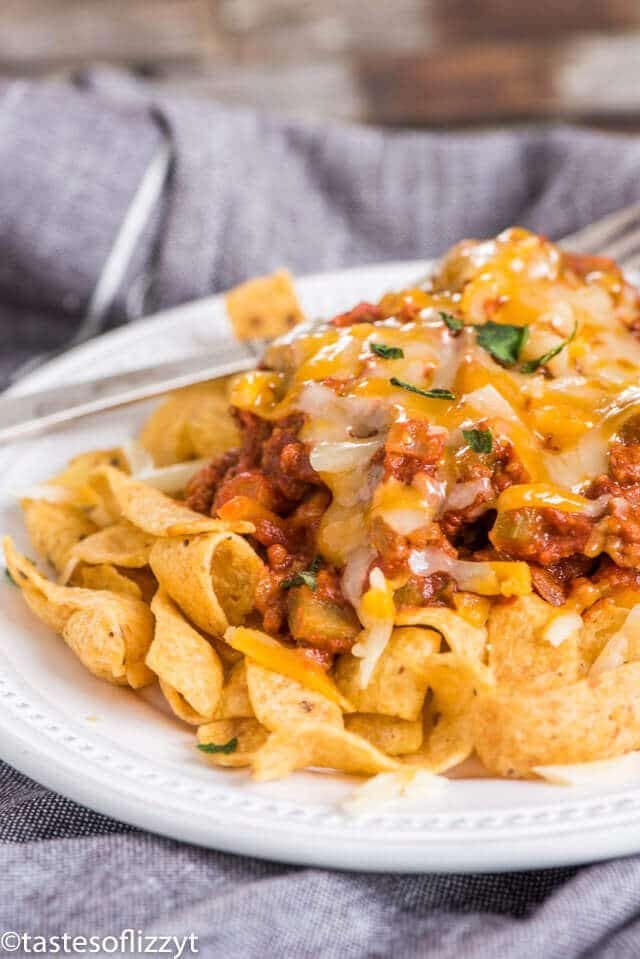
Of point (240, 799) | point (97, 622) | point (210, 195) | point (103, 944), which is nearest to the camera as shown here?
point (103, 944)

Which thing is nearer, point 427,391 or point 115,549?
point 427,391

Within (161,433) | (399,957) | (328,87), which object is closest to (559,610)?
(399,957)

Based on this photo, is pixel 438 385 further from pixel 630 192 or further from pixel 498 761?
pixel 630 192

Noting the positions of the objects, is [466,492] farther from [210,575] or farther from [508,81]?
[508,81]

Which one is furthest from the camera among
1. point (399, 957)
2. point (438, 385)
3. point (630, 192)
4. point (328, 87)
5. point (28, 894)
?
point (328, 87)

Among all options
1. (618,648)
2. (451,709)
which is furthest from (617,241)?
(451,709)

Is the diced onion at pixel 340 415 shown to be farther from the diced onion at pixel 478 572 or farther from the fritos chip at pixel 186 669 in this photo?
the fritos chip at pixel 186 669
